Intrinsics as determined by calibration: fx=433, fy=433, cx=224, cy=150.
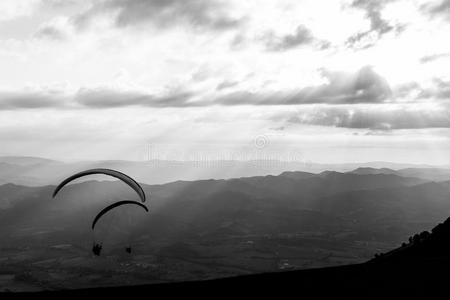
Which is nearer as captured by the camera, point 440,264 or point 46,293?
point 46,293

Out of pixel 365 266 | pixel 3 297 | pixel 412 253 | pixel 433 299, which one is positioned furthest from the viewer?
pixel 412 253

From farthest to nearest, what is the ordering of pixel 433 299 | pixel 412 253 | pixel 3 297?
pixel 412 253 → pixel 433 299 → pixel 3 297

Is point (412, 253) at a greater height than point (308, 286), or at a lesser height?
lesser

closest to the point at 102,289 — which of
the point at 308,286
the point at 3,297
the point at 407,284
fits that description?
the point at 3,297

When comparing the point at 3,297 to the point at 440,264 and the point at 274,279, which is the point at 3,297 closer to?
the point at 274,279

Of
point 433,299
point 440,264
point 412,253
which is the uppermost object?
point 440,264

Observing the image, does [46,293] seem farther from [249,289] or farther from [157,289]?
[249,289]
